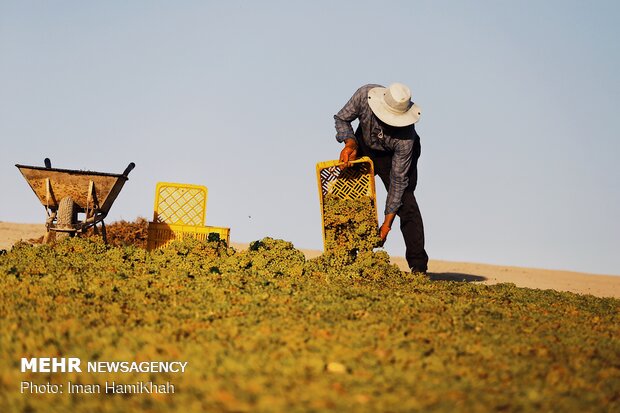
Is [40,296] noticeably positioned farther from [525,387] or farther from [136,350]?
[525,387]

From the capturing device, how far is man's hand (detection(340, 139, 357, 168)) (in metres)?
8.16

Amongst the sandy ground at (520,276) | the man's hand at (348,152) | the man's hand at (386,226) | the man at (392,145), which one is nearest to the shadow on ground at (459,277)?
the sandy ground at (520,276)

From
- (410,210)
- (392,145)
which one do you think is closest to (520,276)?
(410,210)

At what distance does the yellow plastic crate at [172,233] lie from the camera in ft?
30.8

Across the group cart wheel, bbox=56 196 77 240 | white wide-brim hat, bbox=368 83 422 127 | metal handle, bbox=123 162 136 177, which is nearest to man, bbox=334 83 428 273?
white wide-brim hat, bbox=368 83 422 127

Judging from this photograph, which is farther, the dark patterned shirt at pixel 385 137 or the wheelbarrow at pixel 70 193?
the wheelbarrow at pixel 70 193

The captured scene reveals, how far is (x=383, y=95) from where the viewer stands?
27.5ft

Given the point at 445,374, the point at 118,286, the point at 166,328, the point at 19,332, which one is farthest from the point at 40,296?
the point at 445,374

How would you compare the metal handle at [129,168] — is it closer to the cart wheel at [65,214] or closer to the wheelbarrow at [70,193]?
the wheelbarrow at [70,193]

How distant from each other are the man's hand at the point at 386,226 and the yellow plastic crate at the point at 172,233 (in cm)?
231

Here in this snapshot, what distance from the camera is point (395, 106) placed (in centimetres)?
805

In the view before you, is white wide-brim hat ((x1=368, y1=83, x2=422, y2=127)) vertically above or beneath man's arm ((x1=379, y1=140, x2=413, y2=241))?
above

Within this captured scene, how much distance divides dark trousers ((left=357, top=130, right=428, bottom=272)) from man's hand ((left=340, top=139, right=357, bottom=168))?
0.54 meters

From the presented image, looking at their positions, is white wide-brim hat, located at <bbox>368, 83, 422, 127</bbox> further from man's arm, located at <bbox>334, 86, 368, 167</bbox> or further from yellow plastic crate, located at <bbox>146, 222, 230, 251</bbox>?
yellow plastic crate, located at <bbox>146, 222, 230, 251</bbox>
